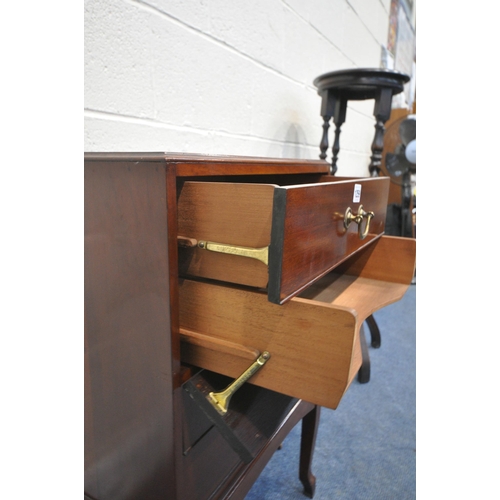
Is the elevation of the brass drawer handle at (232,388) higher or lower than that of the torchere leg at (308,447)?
higher

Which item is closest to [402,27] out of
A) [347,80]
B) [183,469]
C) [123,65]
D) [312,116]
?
[312,116]

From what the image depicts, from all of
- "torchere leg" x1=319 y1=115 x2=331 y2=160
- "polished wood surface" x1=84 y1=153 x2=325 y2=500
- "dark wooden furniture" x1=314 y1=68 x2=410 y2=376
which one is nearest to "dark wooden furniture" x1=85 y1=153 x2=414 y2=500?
"polished wood surface" x1=84 y1=153 x2=325 y2=500

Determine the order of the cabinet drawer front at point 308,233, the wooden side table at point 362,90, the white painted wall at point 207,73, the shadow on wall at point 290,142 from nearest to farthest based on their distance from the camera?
1. the cabinet drawer front at point 308,233
2. the white painted wall at point 207,73
3. the wooden side table at point 362,90
4. the shadow on wall at point 290,142

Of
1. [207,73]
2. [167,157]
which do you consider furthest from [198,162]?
[207,73]

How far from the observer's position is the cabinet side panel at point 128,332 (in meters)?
0.46

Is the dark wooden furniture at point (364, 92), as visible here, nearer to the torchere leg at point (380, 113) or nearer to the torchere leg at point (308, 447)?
the torchere leg at point (380, 113)

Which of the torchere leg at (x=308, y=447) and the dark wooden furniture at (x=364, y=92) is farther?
the dark wooden furniture at (x=364, y=92)

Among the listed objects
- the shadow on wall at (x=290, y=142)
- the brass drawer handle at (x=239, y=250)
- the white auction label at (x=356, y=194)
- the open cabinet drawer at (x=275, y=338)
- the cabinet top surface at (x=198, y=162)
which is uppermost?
the shadow on wall at (x=290, y=142)

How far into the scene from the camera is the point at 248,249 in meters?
0.45

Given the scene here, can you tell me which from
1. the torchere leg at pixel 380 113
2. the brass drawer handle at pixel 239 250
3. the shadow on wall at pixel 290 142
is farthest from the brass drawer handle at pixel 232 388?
the torchere leg at pixel 380 113

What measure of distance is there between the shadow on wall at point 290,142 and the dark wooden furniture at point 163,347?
84 centimetres

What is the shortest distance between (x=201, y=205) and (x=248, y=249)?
0.08 meters

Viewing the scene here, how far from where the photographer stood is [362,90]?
137 centimetres

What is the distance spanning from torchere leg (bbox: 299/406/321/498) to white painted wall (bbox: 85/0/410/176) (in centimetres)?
74
